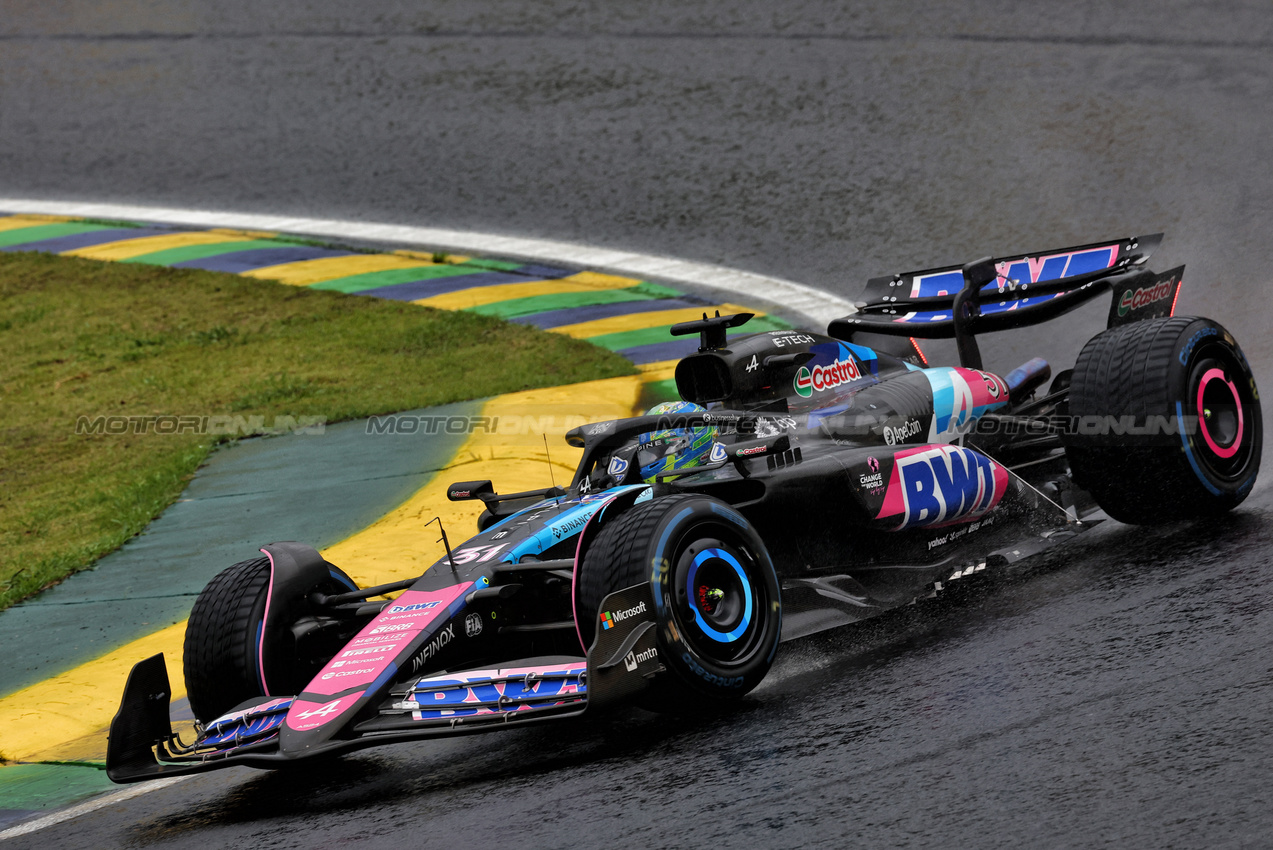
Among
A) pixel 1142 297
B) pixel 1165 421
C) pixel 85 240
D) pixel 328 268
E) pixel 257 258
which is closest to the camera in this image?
pixel 1165 421

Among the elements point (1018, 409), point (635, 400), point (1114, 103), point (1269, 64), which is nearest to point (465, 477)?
point (635, 400)

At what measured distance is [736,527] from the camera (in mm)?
4926

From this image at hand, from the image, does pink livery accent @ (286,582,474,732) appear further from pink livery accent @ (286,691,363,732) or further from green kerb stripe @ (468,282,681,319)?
green kerb stripe @ (468,282,681,319)

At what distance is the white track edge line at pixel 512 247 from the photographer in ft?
36.7

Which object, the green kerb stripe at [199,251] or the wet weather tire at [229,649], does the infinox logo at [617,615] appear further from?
the green kerb stripe at [199,251]

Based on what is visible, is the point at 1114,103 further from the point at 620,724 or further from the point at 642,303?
the point at 620,724

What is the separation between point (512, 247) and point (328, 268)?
169 cm

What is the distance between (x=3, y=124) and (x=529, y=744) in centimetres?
1501

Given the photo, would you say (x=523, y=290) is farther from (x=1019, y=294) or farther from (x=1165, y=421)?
(x=1165, y=421)

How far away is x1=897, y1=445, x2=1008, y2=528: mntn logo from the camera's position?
5.63 m

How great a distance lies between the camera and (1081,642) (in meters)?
4.86

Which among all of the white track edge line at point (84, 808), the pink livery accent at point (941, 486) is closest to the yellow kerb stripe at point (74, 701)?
the white track edge line at point (84, 808)

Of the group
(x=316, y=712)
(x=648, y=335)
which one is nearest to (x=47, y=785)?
(x=316, y=712)

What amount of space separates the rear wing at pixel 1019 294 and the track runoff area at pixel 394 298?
6.54 ft
